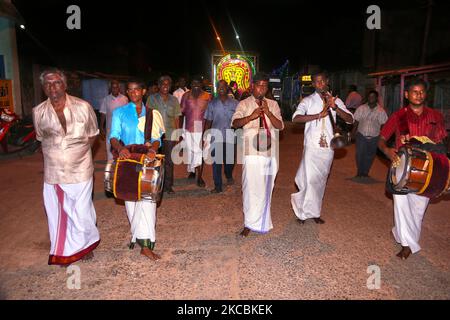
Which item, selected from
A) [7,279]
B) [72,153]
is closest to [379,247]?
[72,153]

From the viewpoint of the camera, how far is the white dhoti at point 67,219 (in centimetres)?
392

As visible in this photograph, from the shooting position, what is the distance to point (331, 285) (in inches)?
140

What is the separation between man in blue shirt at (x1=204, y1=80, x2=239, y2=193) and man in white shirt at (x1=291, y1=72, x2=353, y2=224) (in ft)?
6.75

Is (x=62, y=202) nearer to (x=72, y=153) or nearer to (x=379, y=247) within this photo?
(x=72, y=153)

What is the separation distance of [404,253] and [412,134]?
4.15 ft

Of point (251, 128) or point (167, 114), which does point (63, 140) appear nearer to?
point (251, 128)

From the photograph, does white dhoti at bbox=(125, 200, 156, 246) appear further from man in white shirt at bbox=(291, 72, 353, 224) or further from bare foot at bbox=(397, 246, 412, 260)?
bare foot at bbox=(397, 246, 412, 260)

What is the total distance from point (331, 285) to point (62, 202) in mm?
2721

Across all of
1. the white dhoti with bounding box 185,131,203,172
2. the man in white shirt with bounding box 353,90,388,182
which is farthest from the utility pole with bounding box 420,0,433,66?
the white dhoti with bounding box 185,131,203,172

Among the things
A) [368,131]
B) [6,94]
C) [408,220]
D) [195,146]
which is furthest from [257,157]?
[6,94]

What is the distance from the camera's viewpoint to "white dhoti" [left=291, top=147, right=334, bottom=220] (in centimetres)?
511

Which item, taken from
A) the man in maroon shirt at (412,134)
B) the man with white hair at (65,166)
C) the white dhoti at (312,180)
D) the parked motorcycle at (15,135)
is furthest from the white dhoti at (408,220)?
the parked motorcycle at (15,135)

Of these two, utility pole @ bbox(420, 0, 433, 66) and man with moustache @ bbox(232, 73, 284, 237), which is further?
utility pole @ bbox(420, 0, 433, 66)

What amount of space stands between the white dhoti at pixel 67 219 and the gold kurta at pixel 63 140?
12cm
